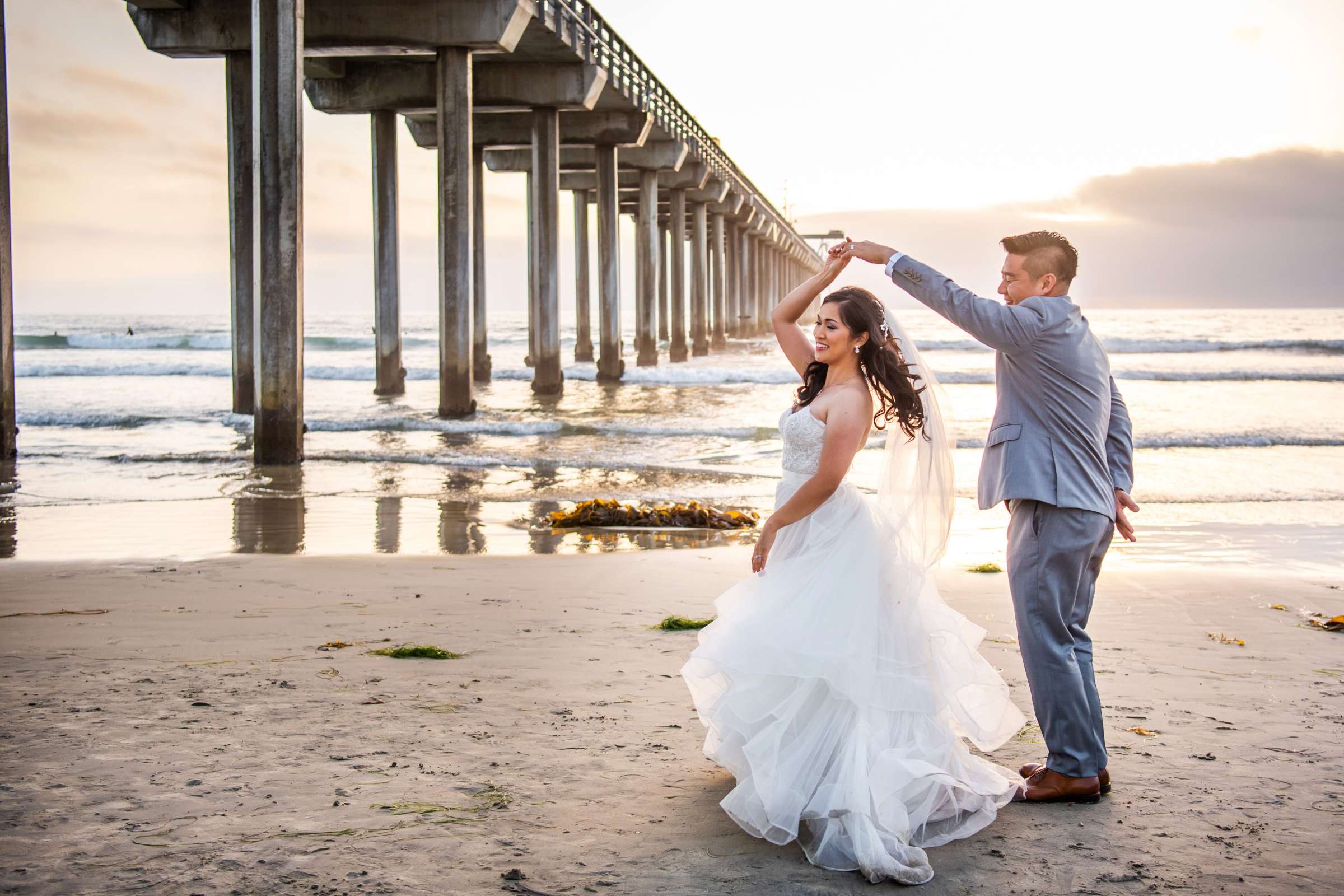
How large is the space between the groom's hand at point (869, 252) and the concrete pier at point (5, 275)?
35.4 ft

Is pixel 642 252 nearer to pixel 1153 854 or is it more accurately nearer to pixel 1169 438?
pixel 1169 438

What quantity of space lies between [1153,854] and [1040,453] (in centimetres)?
110

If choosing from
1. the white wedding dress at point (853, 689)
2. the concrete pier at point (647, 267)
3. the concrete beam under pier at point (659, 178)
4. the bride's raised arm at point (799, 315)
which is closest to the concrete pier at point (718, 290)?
the concrete beam under pier at point (659, 178)

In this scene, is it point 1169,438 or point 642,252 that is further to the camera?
point 642,252

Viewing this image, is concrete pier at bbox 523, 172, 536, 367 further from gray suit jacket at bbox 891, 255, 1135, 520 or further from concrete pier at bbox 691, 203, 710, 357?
gray suit jacket at bbox 891, 255, 1135, 520

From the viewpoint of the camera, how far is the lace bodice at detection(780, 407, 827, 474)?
128 inches

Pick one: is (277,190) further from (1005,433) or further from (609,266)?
(609,266)

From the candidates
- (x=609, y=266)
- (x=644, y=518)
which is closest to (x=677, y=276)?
(x=609, y=266)

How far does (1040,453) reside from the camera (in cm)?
335

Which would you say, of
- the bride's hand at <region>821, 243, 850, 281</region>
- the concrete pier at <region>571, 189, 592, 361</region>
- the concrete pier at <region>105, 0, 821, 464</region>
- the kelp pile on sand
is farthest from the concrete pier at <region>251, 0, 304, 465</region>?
the concrete pier at <region>571, 189, 592, 361</region>

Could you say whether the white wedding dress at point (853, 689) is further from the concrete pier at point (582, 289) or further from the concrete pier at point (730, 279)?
the concrete pier at point (730, 279)

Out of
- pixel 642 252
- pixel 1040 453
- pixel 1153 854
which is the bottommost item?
pixel 1153 854

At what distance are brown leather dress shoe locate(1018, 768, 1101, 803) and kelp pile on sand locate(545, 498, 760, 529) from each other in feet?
18.1

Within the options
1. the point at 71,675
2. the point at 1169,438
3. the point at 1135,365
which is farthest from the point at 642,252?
the point at 71,675
